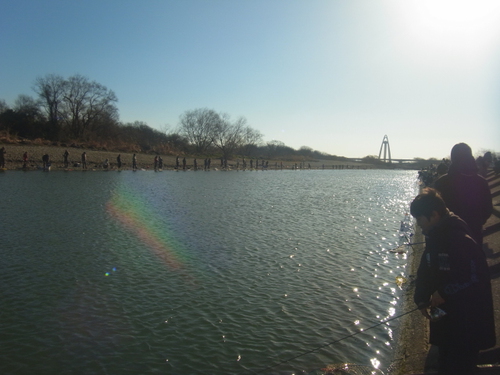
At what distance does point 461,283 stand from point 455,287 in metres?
0.06

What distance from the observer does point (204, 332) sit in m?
6.54

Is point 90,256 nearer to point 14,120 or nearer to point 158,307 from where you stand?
point 158,307

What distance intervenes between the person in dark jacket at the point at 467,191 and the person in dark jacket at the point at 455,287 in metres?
2.12

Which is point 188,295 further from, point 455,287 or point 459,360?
point 455,287

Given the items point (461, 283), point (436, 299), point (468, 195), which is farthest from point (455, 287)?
point (468, 195)

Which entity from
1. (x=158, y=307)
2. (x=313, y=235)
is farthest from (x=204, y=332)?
(x=313, y=235)

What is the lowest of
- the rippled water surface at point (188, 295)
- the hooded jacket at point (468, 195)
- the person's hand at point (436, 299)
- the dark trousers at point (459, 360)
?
the rippled water surface at point (188, 295)

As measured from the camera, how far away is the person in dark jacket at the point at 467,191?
5340mm

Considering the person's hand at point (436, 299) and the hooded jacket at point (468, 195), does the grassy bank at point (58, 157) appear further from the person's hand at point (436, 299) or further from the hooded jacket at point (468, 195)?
the person's hand at point (436, 299)

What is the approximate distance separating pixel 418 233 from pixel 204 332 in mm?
10695

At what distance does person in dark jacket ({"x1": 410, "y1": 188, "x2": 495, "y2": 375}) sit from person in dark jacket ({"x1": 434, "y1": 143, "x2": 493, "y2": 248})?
2.12 meters

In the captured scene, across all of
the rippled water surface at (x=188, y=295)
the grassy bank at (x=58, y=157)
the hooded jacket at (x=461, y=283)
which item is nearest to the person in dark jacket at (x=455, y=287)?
the hooded jacket at (x=461, y=283)

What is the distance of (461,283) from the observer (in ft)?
11.1

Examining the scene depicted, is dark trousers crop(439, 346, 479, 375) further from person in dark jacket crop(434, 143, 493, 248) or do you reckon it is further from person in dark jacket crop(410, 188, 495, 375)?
person in dark jacket crop(434, 143, 493, 248)
